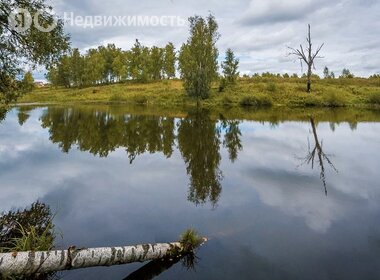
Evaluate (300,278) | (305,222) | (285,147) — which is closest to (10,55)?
(305,222)

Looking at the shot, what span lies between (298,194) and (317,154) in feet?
24.2

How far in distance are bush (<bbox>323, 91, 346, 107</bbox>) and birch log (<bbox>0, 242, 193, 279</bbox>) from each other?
5078 cm

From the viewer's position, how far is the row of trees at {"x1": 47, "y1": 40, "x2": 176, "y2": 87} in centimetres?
11075

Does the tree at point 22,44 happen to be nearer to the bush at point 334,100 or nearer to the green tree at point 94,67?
the bush at point 334,100

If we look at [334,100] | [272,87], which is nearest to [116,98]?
[272,87]

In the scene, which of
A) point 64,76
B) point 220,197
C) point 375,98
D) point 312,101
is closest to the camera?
point 220,197

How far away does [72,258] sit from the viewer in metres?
5.71

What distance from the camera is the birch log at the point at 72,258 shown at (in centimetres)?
530

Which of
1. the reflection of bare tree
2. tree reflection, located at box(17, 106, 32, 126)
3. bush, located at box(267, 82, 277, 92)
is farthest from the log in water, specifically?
bush, located at box(267, 82, 277, 92)

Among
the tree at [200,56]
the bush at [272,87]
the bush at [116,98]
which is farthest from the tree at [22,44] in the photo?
the bush at [116,98]

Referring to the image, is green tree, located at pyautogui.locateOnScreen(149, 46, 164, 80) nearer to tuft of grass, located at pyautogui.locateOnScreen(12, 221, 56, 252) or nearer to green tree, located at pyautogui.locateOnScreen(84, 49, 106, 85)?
green tree, located at pyautogui.locateOnScreen(84, 49, 106, 85)

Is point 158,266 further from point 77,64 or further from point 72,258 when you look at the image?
point 77,64

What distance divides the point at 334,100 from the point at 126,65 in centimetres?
7613

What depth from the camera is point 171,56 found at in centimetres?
11300
